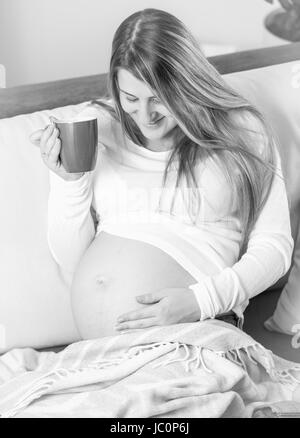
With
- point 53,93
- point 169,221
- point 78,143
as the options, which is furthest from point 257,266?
point 53,93

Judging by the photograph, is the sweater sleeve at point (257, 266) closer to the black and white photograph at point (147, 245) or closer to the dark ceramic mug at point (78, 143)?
the black and white photograph at point (147, 245)

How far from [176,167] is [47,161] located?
25 centimetres

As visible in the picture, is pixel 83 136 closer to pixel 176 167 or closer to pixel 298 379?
pixel 176 167

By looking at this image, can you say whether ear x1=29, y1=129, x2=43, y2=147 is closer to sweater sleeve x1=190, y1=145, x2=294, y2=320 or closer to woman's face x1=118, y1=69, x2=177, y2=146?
woman's face x1=118, y1=69, x2=177, y2=146

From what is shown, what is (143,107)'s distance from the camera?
1550 millimetres

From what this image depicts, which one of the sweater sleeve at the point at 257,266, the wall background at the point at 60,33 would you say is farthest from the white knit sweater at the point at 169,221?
the wall background at the point at 60,33

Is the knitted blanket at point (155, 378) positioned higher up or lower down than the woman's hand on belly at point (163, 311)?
lower down

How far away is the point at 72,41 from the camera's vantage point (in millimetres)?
2484

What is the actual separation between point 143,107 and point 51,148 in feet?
0.60

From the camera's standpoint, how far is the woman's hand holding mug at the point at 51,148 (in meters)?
1.52

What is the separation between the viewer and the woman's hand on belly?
1.53m

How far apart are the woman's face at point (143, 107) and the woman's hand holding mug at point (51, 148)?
150mm

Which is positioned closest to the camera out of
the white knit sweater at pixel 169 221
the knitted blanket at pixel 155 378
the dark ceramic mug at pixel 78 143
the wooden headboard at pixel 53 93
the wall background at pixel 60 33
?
the knitted blanket at pixel 155 378

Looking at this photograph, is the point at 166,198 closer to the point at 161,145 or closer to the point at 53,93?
the point at 161,145
